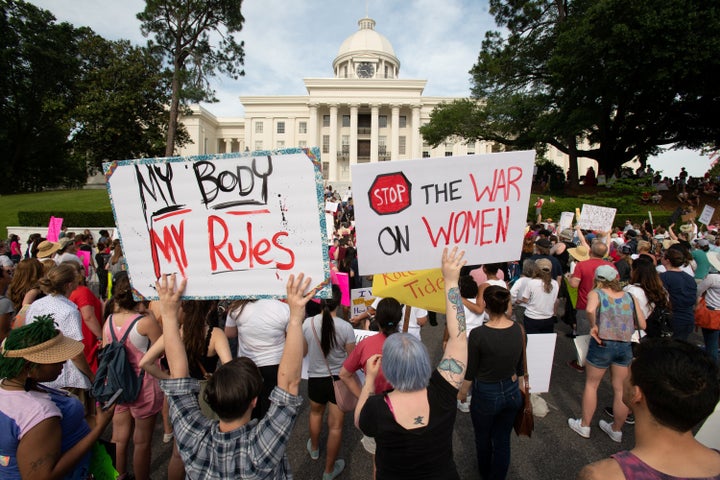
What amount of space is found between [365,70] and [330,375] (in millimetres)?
65343

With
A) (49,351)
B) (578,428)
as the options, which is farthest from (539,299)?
(49,351)

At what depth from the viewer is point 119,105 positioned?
26.5 metres

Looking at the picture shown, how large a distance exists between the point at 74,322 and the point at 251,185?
8.69 ft

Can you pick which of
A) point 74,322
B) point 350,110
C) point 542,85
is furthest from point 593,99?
point 350,110

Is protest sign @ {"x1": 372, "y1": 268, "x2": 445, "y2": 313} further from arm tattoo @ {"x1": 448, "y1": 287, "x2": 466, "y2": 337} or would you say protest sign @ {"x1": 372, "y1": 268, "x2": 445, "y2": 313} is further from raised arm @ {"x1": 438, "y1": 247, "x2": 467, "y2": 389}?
arm tattoo @ {"x1": 448, "y1": 287, "x2": 466, "y2": 337}

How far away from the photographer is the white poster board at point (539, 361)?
3.41m

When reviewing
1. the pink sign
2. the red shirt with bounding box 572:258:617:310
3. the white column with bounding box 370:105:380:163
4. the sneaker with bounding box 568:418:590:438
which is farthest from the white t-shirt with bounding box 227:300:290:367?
the white column with bounding box 370:105:380:163

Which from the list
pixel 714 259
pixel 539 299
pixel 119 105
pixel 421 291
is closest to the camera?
pixel 421 291

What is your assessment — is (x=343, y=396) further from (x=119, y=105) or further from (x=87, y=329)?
(x=119, y=105)

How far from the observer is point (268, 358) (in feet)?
9.73

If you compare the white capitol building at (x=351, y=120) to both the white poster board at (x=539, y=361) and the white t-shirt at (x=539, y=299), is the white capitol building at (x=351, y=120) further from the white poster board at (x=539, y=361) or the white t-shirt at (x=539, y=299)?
the white poster board at (x=539, y=361)

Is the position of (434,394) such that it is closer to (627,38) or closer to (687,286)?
(687,286)

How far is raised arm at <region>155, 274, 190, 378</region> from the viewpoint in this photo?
5.79ft

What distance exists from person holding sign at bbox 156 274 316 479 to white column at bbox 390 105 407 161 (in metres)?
49.4
